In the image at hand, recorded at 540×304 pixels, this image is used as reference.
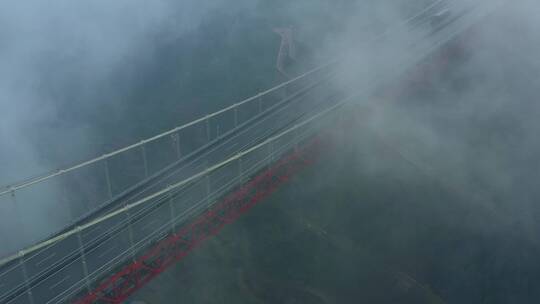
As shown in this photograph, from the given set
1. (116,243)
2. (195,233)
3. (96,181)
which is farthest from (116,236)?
(96,181)

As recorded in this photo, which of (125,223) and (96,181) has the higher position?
(125,223)

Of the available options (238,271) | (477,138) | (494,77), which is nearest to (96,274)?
(238,271)

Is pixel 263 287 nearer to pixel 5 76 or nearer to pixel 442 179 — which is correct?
pixel 442 179

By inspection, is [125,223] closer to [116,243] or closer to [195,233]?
[116,243]

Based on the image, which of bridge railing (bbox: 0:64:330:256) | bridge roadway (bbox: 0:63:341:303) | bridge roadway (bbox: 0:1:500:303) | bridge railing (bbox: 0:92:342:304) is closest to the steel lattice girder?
bridge railing (bbox: 0:92:342:304)

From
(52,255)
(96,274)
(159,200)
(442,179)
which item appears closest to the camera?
(96,274)

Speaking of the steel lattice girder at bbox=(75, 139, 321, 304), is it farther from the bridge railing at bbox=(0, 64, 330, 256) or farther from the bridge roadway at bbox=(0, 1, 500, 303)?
the bridge railing at bbox=(0, 64, 330, 256)

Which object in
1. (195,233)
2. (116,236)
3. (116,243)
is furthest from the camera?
(116,236)

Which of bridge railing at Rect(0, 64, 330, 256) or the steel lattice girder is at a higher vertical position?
the steel lattice girder

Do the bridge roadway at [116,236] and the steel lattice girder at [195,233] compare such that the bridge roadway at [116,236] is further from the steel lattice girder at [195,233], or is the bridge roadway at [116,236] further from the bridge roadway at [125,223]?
the steel lattice girder at [195,233]
